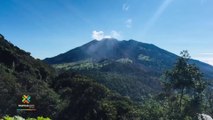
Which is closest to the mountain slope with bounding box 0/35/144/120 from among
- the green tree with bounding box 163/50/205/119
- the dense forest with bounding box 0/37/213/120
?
the dense forest with bounding box 0/37/213/120

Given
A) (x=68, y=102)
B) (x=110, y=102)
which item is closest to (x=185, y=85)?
(x=110, y=102)

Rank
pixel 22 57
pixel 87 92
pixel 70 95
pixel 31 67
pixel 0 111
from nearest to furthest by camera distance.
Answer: pixel 0 111, pixel 87 92, pixel 70 95, pixel 31 67, pixel 22 57

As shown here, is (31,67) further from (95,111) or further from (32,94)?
(95,111)

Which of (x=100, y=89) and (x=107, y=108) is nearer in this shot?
(x=107, y=108)

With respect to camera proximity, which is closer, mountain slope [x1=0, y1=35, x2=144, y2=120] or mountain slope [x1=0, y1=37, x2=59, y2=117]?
mountain slope [x1=0, y1=35, x2=144, y2=120]

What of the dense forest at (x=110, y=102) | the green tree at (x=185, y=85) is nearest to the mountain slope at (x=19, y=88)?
the dense forest at (x=110, y=102)

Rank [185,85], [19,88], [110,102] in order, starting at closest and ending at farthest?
[185,85] < [110,102] < [19,88]

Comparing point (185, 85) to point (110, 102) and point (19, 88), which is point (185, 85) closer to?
point (110, 102)

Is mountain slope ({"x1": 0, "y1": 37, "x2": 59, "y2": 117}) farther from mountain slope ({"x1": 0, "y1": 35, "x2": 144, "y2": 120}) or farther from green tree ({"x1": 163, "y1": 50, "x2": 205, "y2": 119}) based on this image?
green tree ({"x1": 163, "y1": 50, "x2": 205, "y2": 119})

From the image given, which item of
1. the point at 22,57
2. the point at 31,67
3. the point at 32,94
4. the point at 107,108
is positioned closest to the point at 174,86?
the point at 107,108

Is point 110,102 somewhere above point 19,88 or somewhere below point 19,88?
below

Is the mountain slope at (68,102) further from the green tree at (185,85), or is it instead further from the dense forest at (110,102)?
the green tree at (185,85)
